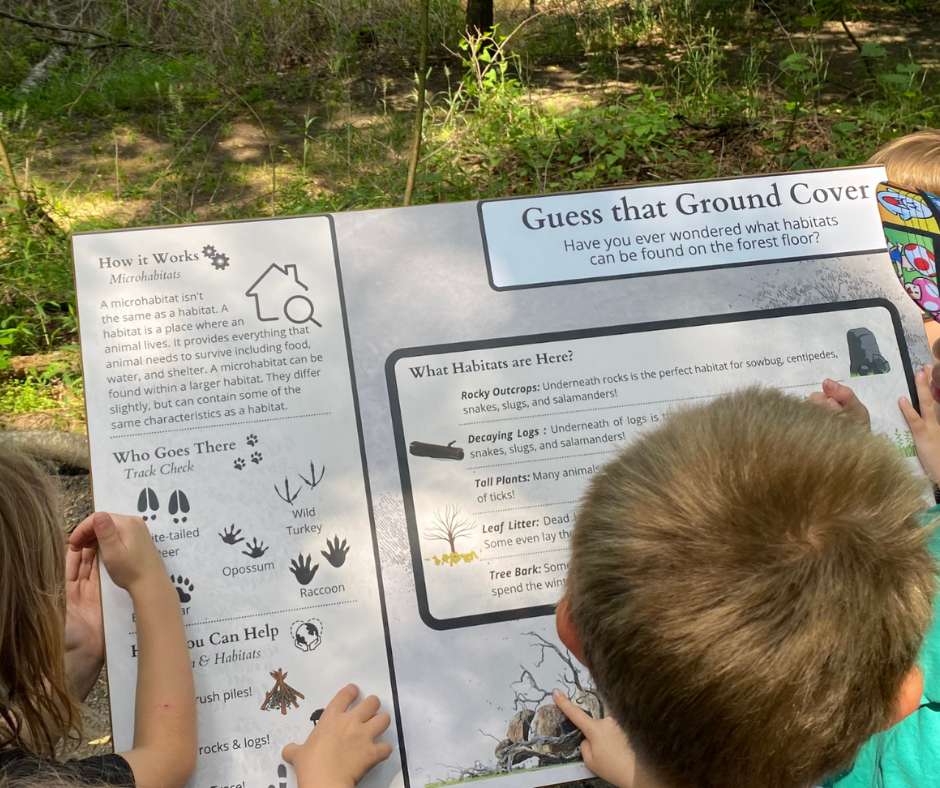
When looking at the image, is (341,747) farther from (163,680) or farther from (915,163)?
(915,163)

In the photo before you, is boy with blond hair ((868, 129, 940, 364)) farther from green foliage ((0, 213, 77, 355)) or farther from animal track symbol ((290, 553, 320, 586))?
green foliage ((0, 213, 77, 355))

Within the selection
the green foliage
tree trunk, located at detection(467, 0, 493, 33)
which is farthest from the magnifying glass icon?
tree trunk, located at detection(467, 0, 493, 33)

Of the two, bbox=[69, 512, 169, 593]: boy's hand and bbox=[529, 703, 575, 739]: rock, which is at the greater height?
bbox=[69, 512, 169, 593]: boy's hand

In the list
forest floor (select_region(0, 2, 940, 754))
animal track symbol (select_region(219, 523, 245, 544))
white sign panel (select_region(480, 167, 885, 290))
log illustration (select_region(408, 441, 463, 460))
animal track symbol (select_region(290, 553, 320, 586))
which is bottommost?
animal track symbol (select_region(290, 553, 320, 586))

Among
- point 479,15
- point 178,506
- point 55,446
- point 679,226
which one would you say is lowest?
point 178,506

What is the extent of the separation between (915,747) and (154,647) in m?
1.24

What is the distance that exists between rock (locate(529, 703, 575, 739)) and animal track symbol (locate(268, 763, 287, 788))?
44cm

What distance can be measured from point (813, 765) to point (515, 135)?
13.2 feet

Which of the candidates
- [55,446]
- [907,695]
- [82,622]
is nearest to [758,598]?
[907,695]

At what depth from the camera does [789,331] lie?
188cm

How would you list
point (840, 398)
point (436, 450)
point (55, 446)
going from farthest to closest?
1. point (55, 446)
2. point (840, 398)
3. point (436, 450)

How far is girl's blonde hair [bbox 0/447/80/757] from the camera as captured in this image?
1328 mm

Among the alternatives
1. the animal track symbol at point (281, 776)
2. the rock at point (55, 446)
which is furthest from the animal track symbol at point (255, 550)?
the rock at point (55, 446)

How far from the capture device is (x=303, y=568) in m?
1.63
